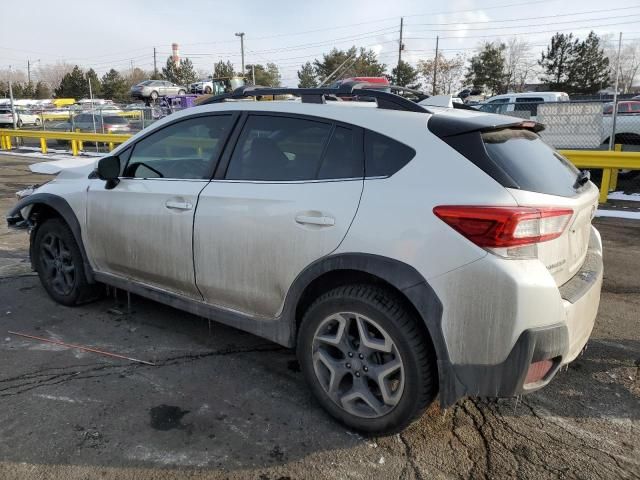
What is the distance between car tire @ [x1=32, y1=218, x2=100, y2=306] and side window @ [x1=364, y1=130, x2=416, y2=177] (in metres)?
2.71

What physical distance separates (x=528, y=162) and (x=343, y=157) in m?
0.95

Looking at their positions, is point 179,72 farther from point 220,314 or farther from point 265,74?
point 220,314

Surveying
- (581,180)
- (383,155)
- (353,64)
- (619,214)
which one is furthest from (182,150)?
(353,64)

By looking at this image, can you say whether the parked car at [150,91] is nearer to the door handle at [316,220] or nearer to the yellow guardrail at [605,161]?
the yellow guardrail at [605,161]

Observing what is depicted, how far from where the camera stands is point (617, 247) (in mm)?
6547

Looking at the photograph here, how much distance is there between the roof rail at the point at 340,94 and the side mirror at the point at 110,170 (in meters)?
0.77

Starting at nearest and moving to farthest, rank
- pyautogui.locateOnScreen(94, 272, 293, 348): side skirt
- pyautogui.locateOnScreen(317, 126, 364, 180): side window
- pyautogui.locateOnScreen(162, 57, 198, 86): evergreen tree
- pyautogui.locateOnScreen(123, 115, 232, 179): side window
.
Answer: pyautogui.locateOnScreen(317, 126, 364, 180): side window < pyautogui.locateOnScreen(94, 272, 293, 348): side skirt < pyautogui.locateOnScreen(123, 115, 232, 179): side window < pyautogui.locateOnScreen(162, 57, 198, 86): evergreen tree

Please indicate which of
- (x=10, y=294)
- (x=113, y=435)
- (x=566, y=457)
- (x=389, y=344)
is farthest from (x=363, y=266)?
(x=10, y=294)

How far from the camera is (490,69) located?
56812 millimetres

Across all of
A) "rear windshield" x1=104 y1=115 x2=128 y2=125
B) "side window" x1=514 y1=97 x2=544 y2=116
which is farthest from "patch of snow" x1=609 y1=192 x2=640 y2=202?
"rear windshield" x1=104 y1=115 x2=128 y2=125

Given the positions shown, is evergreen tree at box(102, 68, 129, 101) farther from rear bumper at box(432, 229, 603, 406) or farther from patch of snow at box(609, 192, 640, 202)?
rear bumper at box(432, 229, 603, 406)

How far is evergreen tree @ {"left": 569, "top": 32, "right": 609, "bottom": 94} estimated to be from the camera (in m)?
53.3

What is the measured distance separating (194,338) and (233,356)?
444 millimetres

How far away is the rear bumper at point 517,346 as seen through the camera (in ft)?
7.63
